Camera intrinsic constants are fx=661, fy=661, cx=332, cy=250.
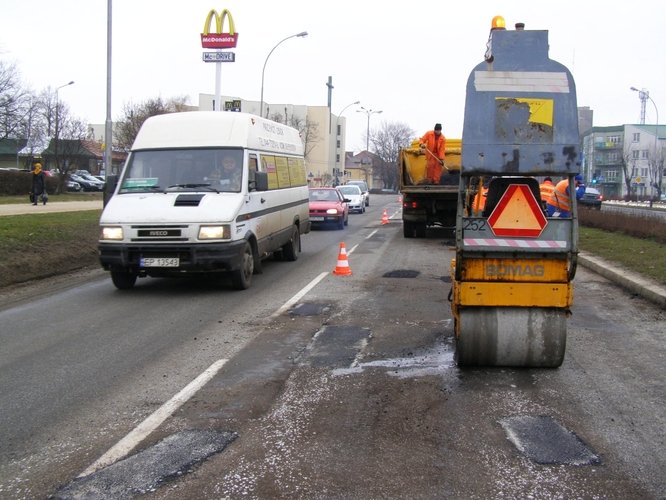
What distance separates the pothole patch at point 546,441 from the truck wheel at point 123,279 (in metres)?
6.99

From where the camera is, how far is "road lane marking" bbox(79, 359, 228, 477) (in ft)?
13.2

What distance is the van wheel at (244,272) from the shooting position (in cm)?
1002

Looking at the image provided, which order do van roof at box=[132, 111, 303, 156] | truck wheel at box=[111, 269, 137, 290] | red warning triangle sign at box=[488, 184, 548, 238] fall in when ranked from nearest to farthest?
red warning triangle sign at box=[488, 184, 548, 238] → truck wheel at box=[111, 269, 137, 290] → van roof at box=[132, 111, 303, 156]

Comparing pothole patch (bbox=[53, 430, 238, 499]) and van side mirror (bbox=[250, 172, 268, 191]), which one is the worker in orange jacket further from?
pothole patch (bbox=[53, 430, 238, 499])

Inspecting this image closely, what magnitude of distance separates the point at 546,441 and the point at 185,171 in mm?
7609

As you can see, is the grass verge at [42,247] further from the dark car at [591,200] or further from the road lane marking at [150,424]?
the dark car at [591,200]

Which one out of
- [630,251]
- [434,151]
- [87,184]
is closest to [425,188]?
[434,151]

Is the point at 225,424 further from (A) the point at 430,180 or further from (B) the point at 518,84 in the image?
(A) the point at 430,180

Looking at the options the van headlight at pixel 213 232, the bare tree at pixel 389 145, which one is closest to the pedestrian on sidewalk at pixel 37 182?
the van headlight at pixel 213 232

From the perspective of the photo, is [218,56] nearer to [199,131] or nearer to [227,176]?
[199,131]

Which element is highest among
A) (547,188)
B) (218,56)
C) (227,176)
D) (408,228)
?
(218,56)

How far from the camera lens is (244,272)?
10219 mm

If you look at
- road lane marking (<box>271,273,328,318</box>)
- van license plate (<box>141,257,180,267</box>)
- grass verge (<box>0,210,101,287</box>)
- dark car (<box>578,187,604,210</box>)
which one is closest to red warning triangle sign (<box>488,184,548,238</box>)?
road lane marking (<box>271,273,328,318</box>)

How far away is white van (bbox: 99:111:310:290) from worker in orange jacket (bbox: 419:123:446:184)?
602 cm
